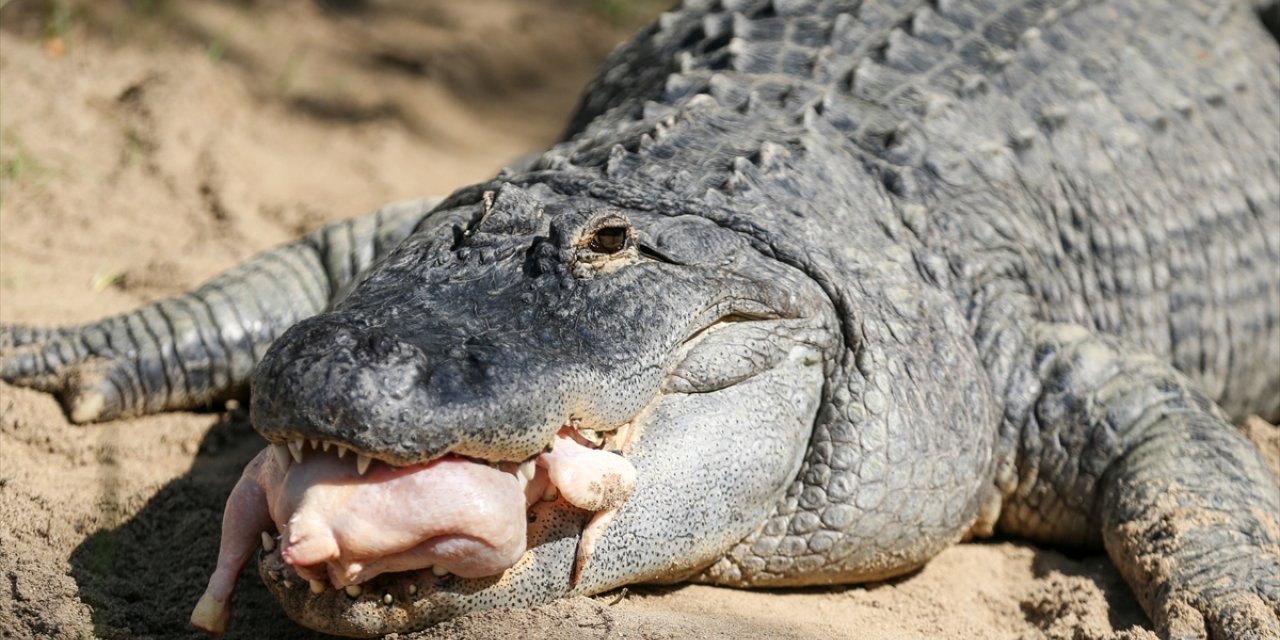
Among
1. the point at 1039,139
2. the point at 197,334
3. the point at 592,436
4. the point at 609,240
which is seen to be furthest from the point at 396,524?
the point at 1039,139

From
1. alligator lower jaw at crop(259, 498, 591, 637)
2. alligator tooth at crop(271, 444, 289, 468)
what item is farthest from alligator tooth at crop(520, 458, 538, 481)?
alligator tooth at crop(271, 444, 289, 468)

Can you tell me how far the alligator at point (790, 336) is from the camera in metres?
2.46

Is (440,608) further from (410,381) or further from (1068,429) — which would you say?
(1068,429)

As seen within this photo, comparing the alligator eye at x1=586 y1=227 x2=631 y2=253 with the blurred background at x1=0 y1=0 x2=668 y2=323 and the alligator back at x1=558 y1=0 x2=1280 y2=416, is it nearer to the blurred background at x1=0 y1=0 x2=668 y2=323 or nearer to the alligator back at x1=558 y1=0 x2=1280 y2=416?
the alligator back at x1=558 y1=0 x2=1280 y2=416

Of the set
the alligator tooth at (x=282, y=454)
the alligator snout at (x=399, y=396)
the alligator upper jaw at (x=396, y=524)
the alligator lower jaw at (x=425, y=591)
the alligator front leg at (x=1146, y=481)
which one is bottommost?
the alligator front leg at (x=1146, y=481)

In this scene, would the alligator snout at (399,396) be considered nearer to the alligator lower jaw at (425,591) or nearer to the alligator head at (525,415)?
the alligator head at (525,415)

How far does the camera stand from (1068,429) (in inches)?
139

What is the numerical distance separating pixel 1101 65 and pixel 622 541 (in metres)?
2.56

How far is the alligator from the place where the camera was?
8.06 feet

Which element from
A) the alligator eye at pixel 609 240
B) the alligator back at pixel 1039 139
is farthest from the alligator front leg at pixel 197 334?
the alligator eye at pixel 609 240

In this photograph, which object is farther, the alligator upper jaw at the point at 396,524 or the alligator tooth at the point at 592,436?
the alligator tooth at the point at 592,436

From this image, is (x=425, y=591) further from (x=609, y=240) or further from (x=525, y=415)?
(x=609, y=240)

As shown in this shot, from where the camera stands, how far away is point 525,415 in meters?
2.42

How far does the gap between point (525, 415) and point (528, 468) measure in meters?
0.17
